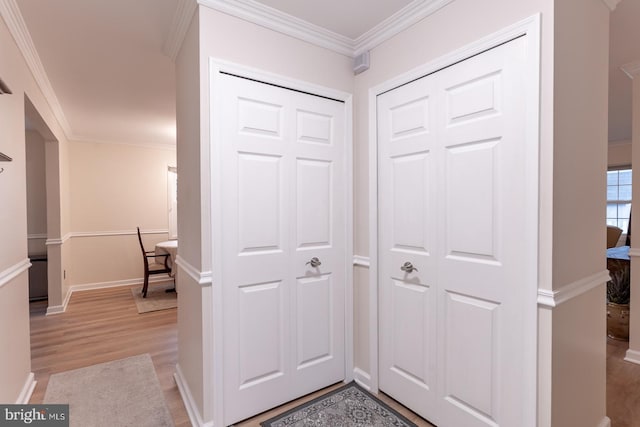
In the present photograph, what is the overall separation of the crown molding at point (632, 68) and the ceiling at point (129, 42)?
0.13ft

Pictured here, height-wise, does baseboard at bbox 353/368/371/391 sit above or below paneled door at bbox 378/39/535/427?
below

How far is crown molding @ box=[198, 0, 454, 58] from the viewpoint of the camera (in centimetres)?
181

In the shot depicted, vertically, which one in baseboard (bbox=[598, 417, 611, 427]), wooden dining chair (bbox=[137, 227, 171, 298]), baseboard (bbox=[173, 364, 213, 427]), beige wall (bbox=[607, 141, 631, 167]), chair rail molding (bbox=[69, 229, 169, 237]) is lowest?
baseboard (bbox=[173, 364, 213, 427])

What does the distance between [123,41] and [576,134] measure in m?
2.90

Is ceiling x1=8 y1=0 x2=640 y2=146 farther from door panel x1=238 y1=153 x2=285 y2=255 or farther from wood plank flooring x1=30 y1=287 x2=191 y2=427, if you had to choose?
wood plank flooring x1=30 y1=287 x2=191 y2=427

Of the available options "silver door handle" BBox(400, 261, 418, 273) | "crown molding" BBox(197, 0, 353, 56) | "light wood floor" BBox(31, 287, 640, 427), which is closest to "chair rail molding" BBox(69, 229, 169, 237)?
"light wood floor" BBox(31, 287, 640, 427)

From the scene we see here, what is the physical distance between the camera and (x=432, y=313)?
188cm

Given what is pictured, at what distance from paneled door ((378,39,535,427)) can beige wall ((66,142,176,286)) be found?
5.02 metres

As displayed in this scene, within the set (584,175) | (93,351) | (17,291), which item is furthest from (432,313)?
(93,351)

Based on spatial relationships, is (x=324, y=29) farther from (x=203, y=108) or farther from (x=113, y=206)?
(x=113, y=206)

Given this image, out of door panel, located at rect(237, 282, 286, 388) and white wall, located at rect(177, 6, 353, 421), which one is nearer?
white wall, located at rect(177, 6, 353, 421)

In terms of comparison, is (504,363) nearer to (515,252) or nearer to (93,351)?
(515,252)

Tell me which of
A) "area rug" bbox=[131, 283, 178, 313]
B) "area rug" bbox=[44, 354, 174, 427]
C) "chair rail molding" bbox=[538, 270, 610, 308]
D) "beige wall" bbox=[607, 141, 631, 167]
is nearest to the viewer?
"chair rail molding" bbox=[538, 270, 610, 308]

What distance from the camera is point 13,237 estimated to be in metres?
2.03
